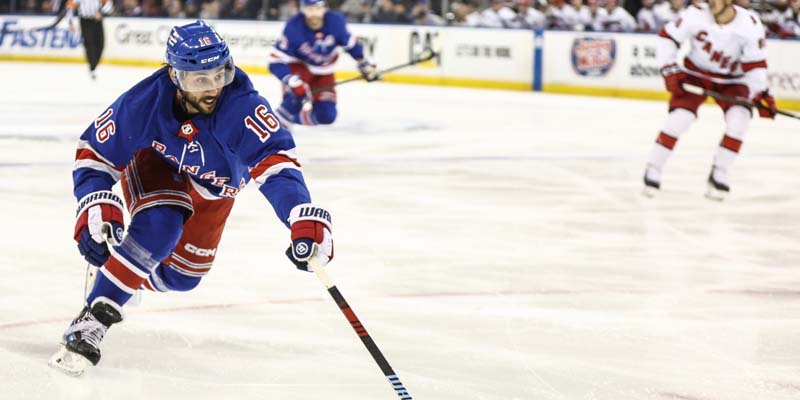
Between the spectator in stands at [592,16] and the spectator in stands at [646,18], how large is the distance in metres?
0.40

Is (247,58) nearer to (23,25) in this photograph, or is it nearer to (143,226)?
(23,25)

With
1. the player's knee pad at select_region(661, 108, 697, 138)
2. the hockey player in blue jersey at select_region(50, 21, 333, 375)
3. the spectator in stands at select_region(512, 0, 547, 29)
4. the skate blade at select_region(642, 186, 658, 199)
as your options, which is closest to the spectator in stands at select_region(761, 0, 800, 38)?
the spectator in stands at select_region(512, 0, 547, 29)

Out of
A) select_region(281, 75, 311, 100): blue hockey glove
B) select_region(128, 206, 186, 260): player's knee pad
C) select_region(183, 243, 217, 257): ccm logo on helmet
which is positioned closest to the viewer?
select_region(128, 206, 186, 260): player's knee pad

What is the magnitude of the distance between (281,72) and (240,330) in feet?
17.2

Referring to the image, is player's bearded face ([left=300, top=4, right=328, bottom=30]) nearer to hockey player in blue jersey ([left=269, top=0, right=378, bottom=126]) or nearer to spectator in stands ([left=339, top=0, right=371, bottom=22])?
hockey player in blue jersey ([left=269, top=0, right=378, bottom=126])

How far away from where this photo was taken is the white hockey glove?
274 centimetres

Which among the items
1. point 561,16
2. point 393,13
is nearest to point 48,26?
point 393,13

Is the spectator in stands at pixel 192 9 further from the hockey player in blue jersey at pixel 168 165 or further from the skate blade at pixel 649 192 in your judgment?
the hockey player in blue jersey at pixel 168 165

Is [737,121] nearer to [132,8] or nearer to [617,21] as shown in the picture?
[617,21]

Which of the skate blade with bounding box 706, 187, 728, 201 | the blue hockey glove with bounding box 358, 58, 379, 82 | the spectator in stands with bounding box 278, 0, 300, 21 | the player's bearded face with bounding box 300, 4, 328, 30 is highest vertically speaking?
the player's bearded face with bounding box 300, 4, 328, 30

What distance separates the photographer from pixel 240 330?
3.65 meters

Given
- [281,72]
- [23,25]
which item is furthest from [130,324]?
[23,25]

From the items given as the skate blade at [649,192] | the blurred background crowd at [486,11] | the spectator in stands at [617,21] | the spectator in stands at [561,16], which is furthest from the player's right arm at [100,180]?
the spectator in stands at [561,16]

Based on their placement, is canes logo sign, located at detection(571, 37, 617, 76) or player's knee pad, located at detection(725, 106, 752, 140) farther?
canes logo sign, located at detection(571, 37, 617, 76)
